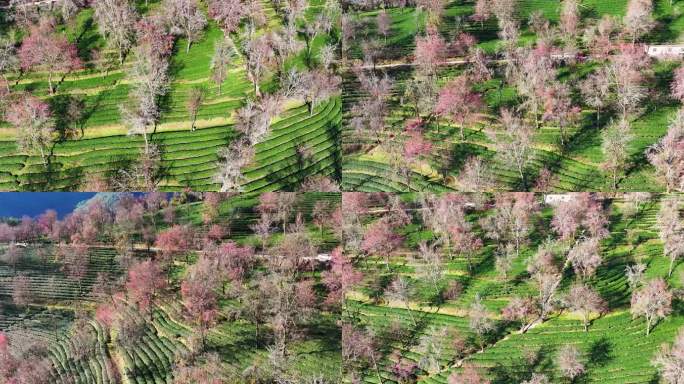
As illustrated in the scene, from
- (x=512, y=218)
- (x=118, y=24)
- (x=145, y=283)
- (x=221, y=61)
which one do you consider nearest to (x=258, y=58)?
(x=221, y=61)

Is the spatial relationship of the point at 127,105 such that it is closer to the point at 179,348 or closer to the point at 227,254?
the point at 227,254

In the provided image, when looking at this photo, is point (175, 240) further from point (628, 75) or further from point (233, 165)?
point (628, 75)

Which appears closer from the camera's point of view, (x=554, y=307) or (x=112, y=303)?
(x=554, y=307)

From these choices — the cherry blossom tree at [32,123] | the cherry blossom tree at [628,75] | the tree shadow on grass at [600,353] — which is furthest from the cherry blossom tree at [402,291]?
the cherry blossom tree at [32,123]

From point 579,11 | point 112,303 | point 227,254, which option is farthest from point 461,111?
point 112,303

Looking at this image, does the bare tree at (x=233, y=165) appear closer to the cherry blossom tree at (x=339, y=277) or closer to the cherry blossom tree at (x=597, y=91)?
the cherry blossom tree at (x=339, y=277)

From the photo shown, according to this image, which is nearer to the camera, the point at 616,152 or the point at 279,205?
the point at 616,152
